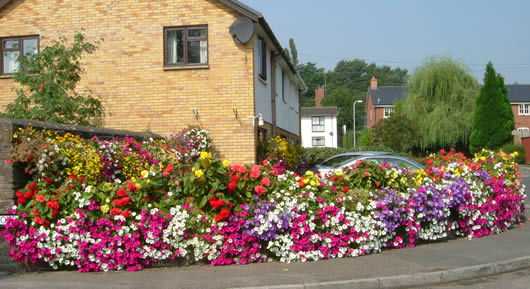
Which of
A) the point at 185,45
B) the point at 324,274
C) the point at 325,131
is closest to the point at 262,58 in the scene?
the point at 185,45

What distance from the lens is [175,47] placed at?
13969 millimetres

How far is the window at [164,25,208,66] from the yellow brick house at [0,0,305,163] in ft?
0.09

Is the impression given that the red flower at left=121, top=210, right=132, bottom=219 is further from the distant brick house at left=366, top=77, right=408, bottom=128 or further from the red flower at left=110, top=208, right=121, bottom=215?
the distant brick house at left=366, top=77, right=408, bottom=128

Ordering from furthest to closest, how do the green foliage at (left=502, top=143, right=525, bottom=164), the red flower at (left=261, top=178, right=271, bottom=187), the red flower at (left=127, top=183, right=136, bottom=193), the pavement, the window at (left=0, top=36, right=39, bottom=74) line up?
the green foliage at (left=502, top=143, right=525, bottom=164) → the window at (left=0, top=36, right=39, bottom=74) → the red flower at (left=261, top=178, right=271, bottom=187) → the red flower at (left=127, top=183, right=136, bottom=193) → the pavement

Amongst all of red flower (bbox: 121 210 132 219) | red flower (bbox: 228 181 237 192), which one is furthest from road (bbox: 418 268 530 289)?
red flower (bbox: 121 210 132 219)

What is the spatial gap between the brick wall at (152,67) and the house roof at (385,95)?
178 ft

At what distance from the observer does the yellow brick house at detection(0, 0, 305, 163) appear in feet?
44.5

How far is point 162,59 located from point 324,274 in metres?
9.16

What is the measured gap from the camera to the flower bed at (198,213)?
6.90 metres

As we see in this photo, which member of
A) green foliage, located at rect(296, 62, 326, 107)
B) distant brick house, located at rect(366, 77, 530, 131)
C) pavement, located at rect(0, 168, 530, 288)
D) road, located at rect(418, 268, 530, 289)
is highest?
green foliage, located at rect(296, 62, 326, 107)

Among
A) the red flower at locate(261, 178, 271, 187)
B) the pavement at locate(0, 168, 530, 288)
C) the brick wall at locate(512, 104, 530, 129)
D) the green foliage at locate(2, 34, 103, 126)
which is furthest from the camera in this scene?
the brick wall at locate(512, 104, 530, 129)

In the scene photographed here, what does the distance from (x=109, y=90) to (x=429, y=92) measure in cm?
3273

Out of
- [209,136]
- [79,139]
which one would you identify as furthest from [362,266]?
[209,136]

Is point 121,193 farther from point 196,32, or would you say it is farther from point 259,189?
point 196,32
